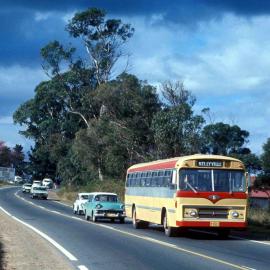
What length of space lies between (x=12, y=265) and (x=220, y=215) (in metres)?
10.4

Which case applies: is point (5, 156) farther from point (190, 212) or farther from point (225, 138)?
point (190, 212)

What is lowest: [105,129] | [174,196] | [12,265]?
[12,265]

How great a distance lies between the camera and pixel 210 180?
24375 millimetres

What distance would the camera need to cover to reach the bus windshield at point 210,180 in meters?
24.2

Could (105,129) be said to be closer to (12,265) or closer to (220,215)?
(220,215)

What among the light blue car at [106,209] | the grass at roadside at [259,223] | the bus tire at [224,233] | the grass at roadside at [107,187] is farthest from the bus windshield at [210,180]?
the grass at roadside at [107,187]

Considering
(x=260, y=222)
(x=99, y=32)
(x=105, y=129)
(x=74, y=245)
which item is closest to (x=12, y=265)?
(x=74, y=245)

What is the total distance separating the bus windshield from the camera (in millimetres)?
24234

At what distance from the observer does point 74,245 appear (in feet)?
69.1

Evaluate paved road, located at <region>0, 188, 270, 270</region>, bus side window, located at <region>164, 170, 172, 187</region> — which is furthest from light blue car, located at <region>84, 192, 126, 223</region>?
bus side window, located at <region>164, 170, 172, 187</region>

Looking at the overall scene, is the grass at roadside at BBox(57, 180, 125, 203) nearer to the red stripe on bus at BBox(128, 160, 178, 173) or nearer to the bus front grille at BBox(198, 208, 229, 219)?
the red stripe on bus at BBox(128, 160, 178, 173)

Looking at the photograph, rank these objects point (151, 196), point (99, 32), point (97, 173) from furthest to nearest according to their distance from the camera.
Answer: point (99, 32) → point (97, 173) → point (151, 196)

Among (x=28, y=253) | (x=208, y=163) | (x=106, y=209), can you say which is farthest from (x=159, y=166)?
(x=28, y=253)

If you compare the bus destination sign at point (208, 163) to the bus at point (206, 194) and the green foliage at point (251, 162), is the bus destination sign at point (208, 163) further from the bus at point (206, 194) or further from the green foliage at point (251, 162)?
the green foliage at point (251, 162)
